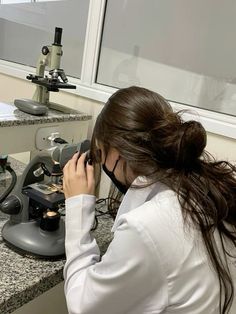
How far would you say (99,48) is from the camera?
1774mm

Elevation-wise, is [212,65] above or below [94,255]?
above

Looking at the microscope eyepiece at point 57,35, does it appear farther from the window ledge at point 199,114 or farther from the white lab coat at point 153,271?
the white lab coat at point 153,271

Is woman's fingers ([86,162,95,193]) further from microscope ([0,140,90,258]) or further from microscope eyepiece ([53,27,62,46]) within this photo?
microscope eyepiece ([53,27,62,46])

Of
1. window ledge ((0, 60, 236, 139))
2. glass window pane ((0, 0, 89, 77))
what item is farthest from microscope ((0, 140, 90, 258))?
glass window pane ((0, 0, 89, 77))

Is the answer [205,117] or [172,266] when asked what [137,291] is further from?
[205,117]

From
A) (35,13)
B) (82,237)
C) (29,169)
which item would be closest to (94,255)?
(82,237)

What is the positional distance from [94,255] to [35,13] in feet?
5.35

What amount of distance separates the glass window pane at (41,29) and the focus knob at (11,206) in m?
0.96

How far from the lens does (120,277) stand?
2.44 ft

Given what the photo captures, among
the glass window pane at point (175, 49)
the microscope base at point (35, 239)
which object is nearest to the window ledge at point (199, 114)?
the glass window pane at point (175, 49)

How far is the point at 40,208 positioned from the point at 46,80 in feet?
2.02

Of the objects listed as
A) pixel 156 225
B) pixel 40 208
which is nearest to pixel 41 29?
pixel 40 208

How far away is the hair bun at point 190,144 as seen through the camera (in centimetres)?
85

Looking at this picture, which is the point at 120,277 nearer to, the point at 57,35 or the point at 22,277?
the point at 22,277
